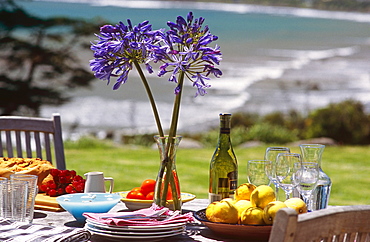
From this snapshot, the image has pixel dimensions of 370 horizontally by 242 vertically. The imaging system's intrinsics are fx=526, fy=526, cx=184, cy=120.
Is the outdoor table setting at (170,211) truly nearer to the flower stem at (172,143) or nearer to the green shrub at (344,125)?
the flower stem at (172,143)

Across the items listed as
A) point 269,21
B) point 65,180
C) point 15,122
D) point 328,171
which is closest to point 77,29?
point 269,21

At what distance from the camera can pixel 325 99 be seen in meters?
9.72

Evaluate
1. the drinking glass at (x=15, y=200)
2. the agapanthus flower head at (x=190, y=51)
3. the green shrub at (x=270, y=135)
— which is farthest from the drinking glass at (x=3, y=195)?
the green shrub at (x=270, y=135)

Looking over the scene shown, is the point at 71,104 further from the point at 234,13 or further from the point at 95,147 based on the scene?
the point at 234,13

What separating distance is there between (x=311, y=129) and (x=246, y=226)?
7.67 m

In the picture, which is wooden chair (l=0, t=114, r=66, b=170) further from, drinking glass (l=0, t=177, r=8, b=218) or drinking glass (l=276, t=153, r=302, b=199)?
drinking glass (l=276, t=153, r=302, b=199)

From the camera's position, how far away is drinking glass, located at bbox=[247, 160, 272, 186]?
61.8 inches

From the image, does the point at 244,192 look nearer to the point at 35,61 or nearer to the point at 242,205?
the point at 242,205

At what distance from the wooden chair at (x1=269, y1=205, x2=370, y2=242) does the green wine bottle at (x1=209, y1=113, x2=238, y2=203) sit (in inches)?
27.7

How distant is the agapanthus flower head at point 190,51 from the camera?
4.68 ft

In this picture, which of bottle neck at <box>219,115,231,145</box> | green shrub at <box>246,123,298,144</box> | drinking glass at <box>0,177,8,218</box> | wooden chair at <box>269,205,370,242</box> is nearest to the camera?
wooden chair at <box>269,205,370,242</box>

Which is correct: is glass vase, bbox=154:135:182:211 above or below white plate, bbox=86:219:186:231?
above

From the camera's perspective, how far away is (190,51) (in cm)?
142

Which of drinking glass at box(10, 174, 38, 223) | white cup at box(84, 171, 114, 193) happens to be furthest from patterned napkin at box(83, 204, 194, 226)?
white cup at box(84, 171, 114, 193)
